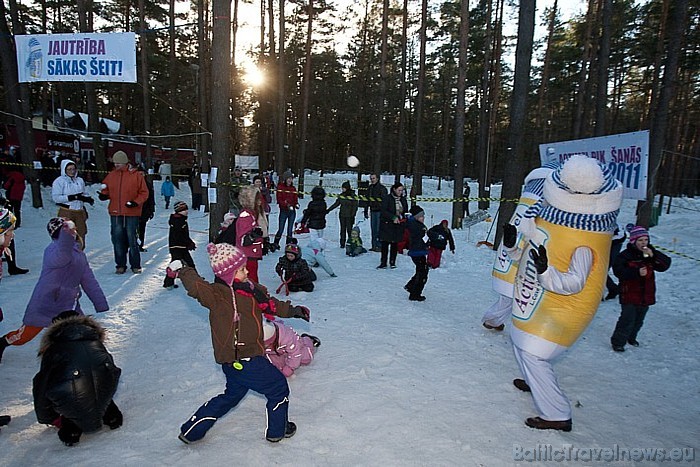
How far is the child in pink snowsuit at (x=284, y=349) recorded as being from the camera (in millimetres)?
4008

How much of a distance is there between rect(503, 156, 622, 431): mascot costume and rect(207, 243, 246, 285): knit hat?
2252 mm

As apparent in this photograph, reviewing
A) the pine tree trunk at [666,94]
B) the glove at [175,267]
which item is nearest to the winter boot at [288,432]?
the glove at [175,267]

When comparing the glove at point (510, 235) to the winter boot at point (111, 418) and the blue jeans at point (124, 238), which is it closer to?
the winter boot at point (111, 418)

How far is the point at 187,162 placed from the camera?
125 feet

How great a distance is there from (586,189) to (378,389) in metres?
2.52

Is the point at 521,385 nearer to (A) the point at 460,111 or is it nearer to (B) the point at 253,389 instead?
(B) the point at 253,389

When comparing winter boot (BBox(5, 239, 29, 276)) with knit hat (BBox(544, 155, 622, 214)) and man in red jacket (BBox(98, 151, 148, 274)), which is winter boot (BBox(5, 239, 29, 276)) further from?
knit hat (BBox(544, 155, 622, 214))

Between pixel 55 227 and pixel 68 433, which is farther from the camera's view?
pixel 55 227

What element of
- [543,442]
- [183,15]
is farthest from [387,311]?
[183,15]

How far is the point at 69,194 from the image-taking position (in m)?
7.72

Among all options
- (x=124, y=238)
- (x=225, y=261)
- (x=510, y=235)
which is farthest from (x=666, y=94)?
(x=124, y=238)

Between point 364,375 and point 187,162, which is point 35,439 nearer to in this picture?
point 364,375

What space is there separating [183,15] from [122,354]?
27780 millimetres

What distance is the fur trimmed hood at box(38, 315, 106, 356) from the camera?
3.19m
